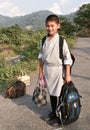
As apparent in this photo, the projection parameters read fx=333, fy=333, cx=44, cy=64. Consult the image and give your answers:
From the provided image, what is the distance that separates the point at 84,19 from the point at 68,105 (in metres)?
27.5

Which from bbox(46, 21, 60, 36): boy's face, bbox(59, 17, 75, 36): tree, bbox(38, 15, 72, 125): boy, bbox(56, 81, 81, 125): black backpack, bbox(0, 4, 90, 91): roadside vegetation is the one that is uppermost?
bbox(46, 21, 60, 36): boy's face

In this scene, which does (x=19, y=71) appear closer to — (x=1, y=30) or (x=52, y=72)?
(x=52, y=72)

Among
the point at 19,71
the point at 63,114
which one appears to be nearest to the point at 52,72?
the point at 63,114

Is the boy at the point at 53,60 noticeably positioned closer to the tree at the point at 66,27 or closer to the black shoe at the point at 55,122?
the black shoe at the point at 55,122

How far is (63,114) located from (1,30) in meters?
22.2

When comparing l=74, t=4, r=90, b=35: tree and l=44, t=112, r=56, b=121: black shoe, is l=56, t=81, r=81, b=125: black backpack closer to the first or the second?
l=44, t=112, r=56, b=121: black shoe

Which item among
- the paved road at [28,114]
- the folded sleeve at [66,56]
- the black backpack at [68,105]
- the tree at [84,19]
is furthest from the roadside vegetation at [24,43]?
the folded sleeve at [66,56]

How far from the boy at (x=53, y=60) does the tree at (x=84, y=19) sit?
26.8 m

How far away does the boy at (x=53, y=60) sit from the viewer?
5.19 meters

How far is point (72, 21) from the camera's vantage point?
33.6 m

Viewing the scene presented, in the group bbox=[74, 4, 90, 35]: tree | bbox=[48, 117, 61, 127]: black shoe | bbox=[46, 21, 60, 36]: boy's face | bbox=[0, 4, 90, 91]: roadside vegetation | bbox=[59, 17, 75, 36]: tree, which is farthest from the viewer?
bbox=[74, 4, 90, 35]: tree

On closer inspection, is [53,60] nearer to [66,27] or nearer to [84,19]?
[66,27]

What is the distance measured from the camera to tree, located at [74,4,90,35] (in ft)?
105

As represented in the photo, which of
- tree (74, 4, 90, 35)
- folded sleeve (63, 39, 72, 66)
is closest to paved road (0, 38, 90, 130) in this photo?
folded sleeve (63, 39, 72, 66)
